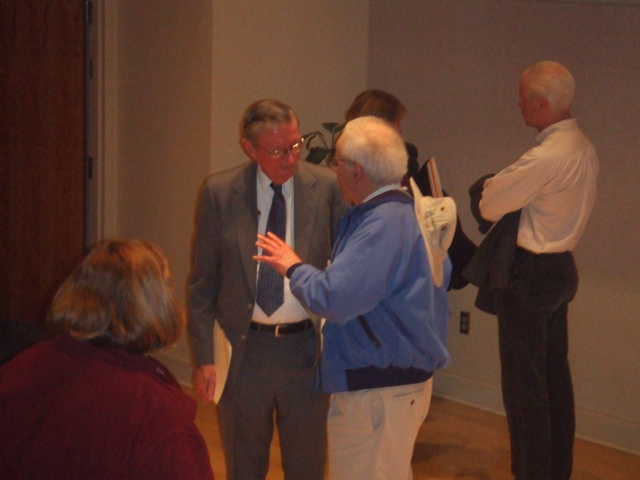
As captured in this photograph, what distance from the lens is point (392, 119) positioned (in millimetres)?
3021

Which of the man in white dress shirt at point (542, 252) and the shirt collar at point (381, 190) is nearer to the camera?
the shirt collar at point (381, 190)

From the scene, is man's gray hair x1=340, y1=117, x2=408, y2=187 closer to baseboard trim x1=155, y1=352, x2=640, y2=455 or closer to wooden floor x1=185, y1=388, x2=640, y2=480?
wooden floor x1=185, y1=388, x2=640, y2=480

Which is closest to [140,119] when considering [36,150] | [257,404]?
[36,150]

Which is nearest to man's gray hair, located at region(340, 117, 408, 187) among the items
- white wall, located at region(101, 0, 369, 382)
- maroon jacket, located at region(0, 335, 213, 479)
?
maroon jacket, located at region(0, 335, 213, 479)

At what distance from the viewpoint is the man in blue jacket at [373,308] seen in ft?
6.06

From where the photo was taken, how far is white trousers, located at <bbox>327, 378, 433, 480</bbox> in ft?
6.47

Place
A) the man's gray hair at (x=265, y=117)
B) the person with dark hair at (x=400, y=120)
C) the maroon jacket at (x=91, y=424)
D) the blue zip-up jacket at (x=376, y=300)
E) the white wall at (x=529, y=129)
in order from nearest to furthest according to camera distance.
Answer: the maroon jacket at (x=91, y=424) → the blue zip-up jacket at (x=376, y=300) → the man's gray hair at (x=265, y=117) → the person with dark hair at (x=400, y=120) → the white wall at (x=529, y=129)

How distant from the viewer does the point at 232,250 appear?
2205mm

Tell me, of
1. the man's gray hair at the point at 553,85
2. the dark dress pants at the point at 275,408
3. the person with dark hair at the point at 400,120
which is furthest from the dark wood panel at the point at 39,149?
the man's gray hair at the point at 553,85

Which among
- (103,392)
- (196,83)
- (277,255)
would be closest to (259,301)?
(277,255)

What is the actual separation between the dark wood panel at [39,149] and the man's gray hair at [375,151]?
2.56 m

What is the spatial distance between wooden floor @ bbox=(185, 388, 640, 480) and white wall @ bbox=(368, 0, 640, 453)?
16 centimetres

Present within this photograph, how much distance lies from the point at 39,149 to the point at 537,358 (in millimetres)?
2841

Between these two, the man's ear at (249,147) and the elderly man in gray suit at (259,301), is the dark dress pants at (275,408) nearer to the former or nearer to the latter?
the elderly man in gray suit at (259,301)
